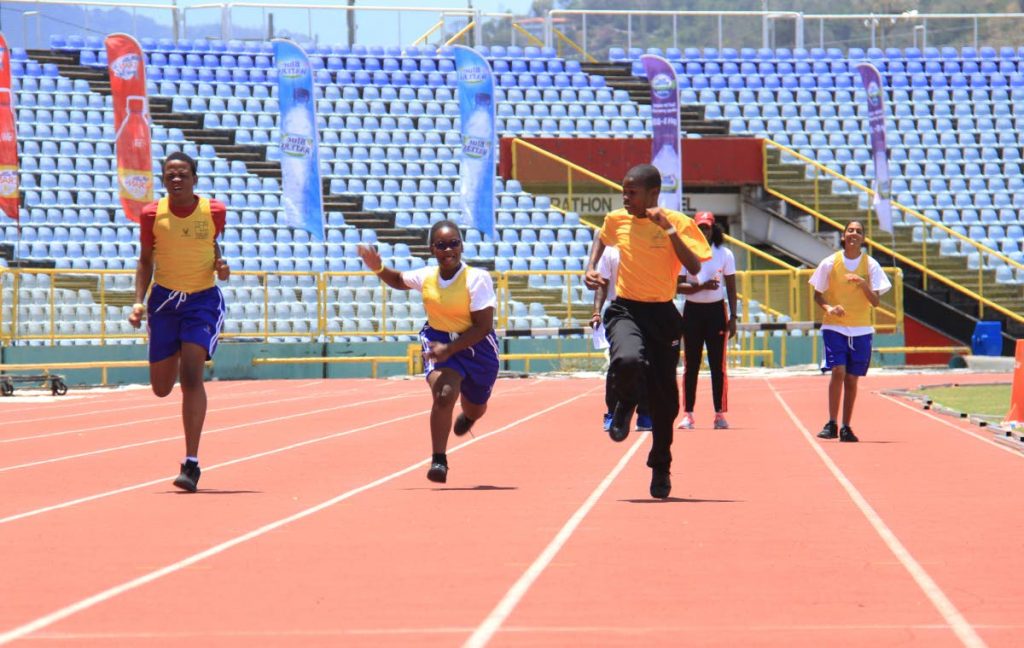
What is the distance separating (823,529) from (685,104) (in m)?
34.0

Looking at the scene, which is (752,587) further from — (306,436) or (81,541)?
(306,436)

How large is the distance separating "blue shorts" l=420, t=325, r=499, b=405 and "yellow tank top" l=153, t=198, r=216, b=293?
131cm

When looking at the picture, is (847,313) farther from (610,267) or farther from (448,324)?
(448,324)

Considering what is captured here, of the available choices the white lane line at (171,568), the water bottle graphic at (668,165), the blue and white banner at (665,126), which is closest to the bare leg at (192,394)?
the white lane line at (171,568)

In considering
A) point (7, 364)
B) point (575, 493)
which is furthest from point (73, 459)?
point (7, 364)

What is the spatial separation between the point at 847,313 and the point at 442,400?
15.8ft

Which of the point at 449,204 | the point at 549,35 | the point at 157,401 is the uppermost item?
the point at 549,35

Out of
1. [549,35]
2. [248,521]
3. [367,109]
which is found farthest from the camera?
[549,35]

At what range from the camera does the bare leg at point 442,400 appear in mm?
10086

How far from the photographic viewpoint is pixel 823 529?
799cm

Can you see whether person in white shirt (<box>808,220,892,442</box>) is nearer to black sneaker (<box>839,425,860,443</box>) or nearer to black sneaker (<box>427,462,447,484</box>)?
black sneaker (<box>839,425,860,443</box>)

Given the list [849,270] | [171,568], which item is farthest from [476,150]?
[171,568]

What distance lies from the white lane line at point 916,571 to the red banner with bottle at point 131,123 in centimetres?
1852

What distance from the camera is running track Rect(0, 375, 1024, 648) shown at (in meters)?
5.51
